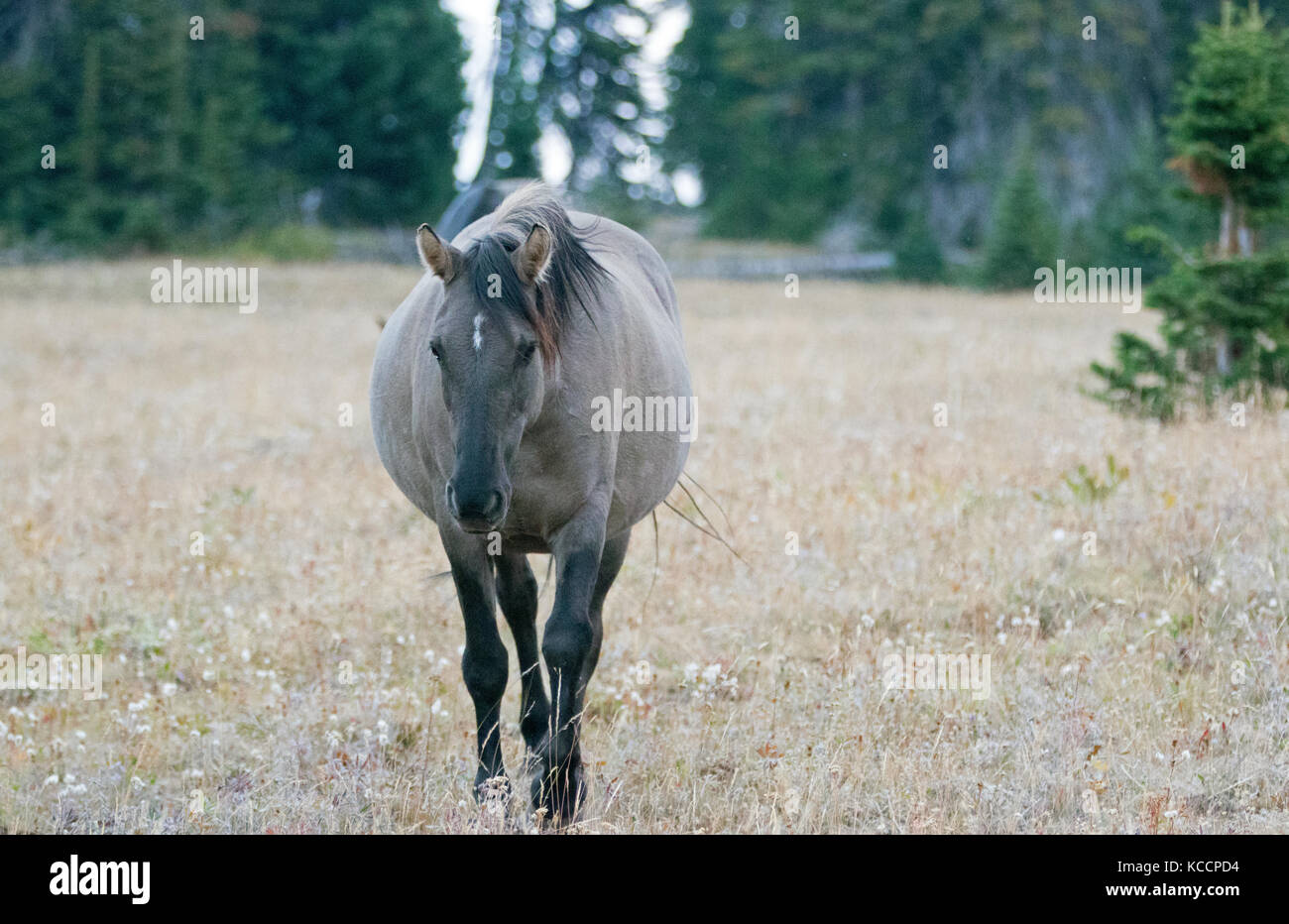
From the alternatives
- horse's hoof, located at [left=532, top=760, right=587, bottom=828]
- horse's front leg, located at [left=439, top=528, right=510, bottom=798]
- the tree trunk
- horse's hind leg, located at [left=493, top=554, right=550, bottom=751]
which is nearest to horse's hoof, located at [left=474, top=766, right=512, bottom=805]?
horse's front leg, located at [left=439, top=528, right=510, bottom=798]

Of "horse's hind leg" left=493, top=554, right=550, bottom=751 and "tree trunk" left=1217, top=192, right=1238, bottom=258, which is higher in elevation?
"tree trunk" left=1217, top=192, right=1238, bottom=258

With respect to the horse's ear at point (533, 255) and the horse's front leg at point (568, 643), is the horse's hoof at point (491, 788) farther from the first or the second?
the horse's ear at point (533, 255)

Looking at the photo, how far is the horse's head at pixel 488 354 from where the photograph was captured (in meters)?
3.95

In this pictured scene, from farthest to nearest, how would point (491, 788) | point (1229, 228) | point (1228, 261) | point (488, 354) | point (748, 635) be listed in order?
point (1229, 228)
point (1228, 261)
point (748, 635)
point (491, 788)
point (488, 354)

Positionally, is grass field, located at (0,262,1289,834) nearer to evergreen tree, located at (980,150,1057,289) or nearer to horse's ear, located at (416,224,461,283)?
horse's ear, located at (416,224,461,283)

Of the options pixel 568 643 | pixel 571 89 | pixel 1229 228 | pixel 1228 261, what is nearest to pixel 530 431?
pixel 568 643

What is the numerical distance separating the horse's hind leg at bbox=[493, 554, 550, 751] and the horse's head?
1212 mm

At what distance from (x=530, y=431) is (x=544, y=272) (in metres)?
0.60

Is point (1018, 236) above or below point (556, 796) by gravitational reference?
above

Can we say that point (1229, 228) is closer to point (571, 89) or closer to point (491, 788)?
point (491, 788)

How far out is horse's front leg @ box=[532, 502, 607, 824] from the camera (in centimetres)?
457

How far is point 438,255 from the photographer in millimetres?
4305

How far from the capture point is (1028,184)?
105 feet
